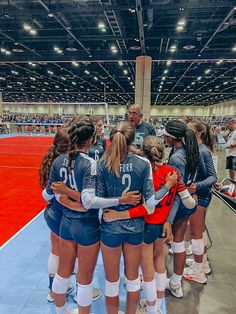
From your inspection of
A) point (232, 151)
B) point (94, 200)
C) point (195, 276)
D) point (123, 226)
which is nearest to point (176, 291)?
point (195, 276)

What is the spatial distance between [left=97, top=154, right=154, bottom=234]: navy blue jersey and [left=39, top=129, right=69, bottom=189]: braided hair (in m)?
0.46

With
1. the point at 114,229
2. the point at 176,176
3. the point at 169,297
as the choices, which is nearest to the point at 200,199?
the point at 176,176

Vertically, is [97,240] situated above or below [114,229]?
below

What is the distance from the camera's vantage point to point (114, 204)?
1.66 meters

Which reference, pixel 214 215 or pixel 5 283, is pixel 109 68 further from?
pixel 5 283

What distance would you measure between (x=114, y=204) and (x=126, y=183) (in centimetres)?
15

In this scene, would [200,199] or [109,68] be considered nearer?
[200,199]

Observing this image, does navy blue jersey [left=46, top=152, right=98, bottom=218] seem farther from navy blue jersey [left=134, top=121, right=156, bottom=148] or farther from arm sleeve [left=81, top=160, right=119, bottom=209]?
navy blue jersey [left=134, top=121, right=156, bottom=148]

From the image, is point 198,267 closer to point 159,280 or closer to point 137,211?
point 159,280

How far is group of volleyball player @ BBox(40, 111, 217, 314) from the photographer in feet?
5.50

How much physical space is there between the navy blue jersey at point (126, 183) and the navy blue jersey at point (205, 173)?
884mm

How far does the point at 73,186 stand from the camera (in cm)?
176

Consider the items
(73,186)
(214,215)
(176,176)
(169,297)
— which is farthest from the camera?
(214,215)

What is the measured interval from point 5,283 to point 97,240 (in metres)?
1.52
